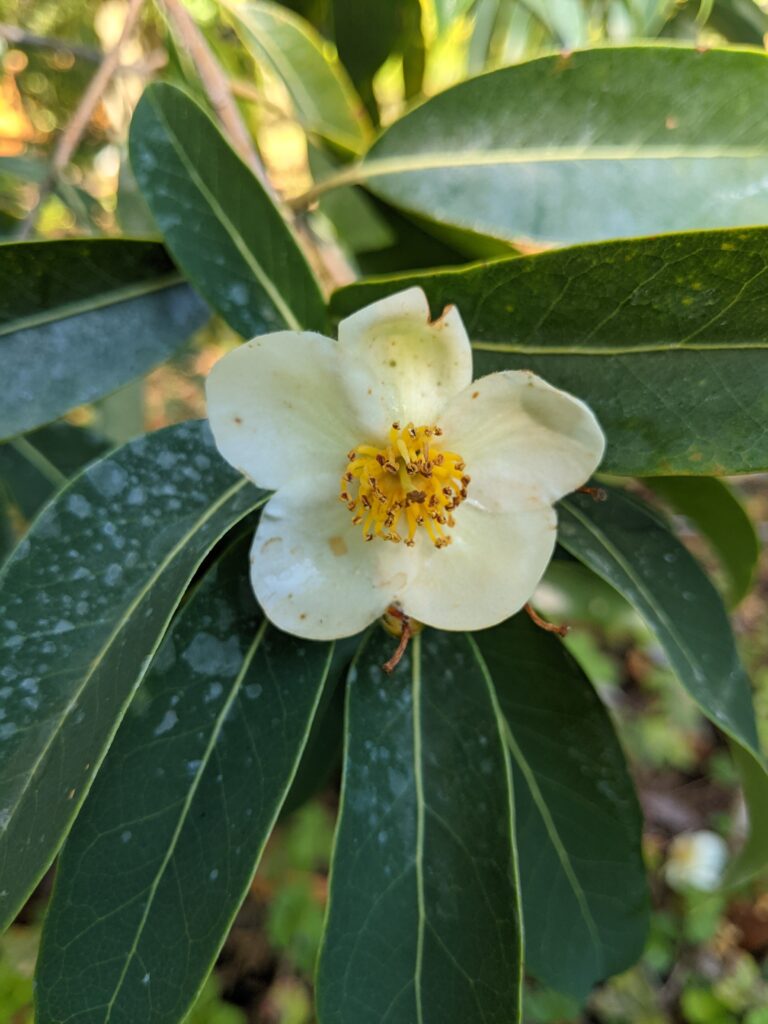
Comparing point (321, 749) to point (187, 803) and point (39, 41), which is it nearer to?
point (187, 803)

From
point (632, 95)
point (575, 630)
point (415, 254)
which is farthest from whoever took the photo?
point (575, 630)

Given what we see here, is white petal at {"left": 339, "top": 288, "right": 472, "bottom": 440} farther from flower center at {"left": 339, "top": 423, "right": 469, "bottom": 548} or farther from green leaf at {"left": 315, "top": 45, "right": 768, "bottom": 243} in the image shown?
green leaf at {"left": 315, "top": 45, "right": 768, "bottom": 243}

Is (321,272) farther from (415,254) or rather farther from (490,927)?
(490,927)

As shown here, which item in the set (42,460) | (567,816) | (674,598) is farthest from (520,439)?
(42,460)

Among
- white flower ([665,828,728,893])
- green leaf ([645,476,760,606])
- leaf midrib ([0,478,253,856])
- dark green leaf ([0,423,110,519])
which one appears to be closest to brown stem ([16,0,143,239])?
dark green leaf ([0,423,110,519])

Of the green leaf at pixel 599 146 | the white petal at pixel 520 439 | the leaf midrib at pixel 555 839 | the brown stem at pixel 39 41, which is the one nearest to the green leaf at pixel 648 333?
the white petal at pixel 520 439

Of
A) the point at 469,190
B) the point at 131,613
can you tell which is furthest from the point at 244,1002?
the point at 469,190
